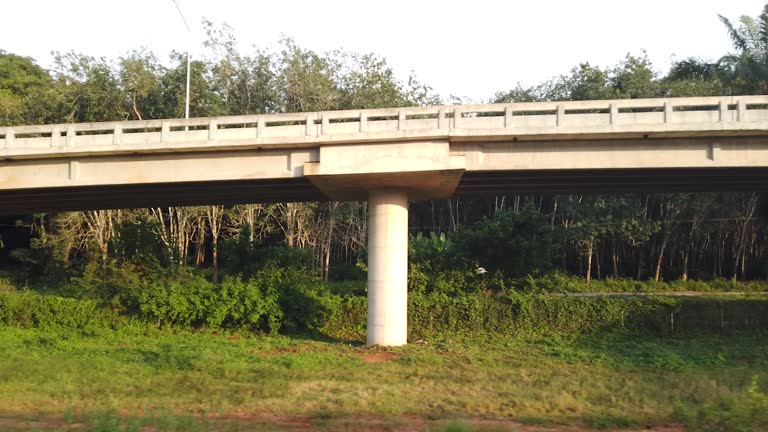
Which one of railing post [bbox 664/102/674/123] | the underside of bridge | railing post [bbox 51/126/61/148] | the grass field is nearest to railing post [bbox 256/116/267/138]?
the underside of bridge

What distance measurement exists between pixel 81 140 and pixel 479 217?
122 feet

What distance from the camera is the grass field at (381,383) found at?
1105cm

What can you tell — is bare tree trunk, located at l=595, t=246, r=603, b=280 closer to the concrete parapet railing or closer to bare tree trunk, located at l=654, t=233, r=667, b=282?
bare tree trunk, located at l=654, t=233, r=667, b=282

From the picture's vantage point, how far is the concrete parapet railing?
19438mm

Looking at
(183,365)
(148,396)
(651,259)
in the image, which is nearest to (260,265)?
(183,365)

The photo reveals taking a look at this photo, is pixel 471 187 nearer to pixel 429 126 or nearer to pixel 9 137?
pixel 429 126

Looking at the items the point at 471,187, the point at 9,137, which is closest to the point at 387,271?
the point at 471,187

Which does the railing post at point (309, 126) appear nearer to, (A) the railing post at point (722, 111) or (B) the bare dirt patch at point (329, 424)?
(B) the bare dirt patch at point (329, 424)

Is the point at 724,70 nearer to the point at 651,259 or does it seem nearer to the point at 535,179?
the point at 535,179

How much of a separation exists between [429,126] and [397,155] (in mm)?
A: 1411

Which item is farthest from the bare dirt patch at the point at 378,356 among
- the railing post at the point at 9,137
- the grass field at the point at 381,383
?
the railing post at the point at 9,137

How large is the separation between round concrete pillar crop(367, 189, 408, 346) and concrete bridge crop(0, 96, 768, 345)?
0.12 feet

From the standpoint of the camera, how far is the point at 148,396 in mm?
13594

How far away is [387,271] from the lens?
21.5 meters
